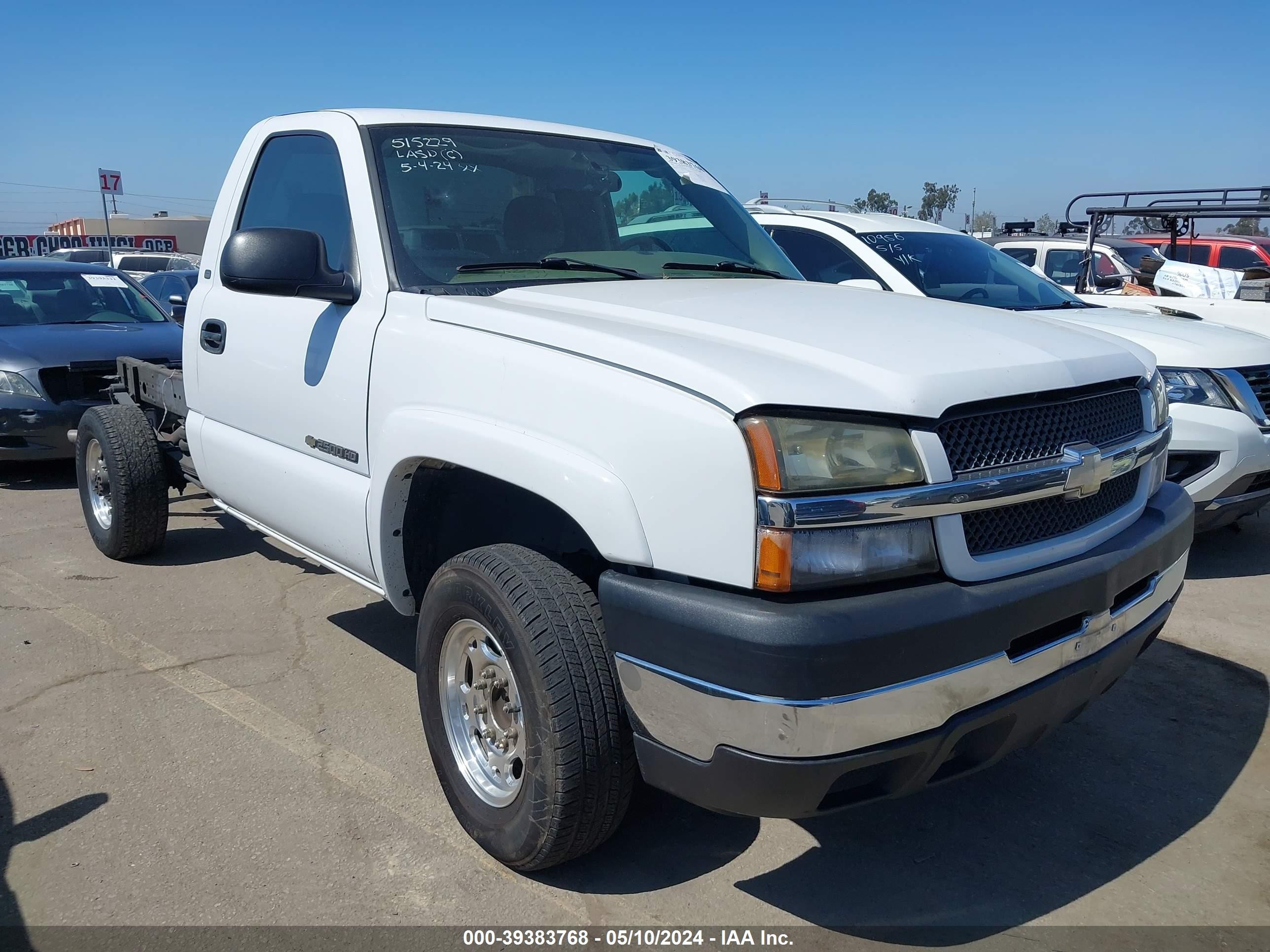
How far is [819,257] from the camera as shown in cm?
640

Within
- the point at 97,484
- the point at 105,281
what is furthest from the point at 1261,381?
the point at 105,281

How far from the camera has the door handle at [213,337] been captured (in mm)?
3939

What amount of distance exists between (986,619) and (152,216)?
238 ft

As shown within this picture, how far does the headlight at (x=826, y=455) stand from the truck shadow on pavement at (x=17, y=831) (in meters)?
2.08

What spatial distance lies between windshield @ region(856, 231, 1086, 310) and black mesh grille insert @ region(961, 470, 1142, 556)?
12.0 feet

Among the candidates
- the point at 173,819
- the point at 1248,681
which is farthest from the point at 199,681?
the point at 1248,681

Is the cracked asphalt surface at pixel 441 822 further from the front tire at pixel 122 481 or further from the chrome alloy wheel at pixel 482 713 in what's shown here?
the front tire at pixel 122 481

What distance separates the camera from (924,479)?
7.11 ft

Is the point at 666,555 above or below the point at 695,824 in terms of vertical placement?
above

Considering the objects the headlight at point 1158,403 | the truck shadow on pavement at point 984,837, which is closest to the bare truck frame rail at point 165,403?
the truck shadow on pavement at point 984,837

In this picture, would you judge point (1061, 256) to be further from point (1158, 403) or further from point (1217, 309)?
point (1158, 403)

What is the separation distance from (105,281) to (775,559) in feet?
26.0

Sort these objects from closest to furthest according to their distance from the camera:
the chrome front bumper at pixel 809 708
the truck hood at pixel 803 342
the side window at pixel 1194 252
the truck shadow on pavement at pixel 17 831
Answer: the chrome front bumper at pixel 809 708, the truck hood at pixel 803 342, the truck shadow on pavement at pixel 17 831, the side window at pixel 1194 252

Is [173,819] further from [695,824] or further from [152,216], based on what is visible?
[152,216]
